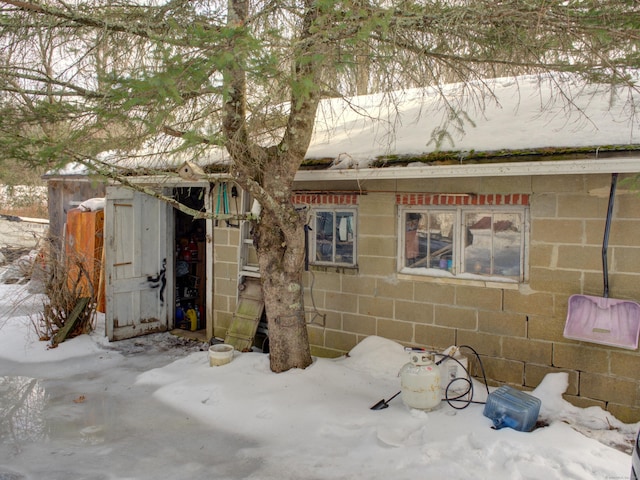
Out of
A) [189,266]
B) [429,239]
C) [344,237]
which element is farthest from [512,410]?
[189,266]

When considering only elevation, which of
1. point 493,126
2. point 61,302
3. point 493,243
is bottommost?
point 61,302

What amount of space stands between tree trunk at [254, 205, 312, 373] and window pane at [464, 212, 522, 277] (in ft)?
6.53

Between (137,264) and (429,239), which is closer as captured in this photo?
(429,239)

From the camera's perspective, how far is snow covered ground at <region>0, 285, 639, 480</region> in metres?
4.05

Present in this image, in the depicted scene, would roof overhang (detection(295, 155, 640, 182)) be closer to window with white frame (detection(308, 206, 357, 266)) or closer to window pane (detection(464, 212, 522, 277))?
window pane (detection(464, 212, 522, 277))

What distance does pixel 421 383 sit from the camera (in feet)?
15.9

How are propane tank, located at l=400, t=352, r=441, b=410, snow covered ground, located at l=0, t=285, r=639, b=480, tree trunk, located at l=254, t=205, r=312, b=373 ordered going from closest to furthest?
1. snow covered ground, located at l=0, t=285, r=639, b=480
2. propane tank, located at l=400, t=352, r=441, b=410
3. tree trunk, located at l=254, t=205, r=312, b=373

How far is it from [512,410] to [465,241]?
81.2 inches

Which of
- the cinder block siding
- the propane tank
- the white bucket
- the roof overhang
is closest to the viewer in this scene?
the roof overhang

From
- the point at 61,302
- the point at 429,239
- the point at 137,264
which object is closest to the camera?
the point at 429,239

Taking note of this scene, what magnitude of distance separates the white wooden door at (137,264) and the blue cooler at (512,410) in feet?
19.9

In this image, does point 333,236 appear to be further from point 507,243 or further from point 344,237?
point 507,243

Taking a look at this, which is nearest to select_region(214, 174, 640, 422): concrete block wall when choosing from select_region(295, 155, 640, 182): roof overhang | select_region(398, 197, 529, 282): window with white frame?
select_region(398, 197, 529, 282): window with white frame

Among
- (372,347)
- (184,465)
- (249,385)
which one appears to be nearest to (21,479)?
(184,465)
